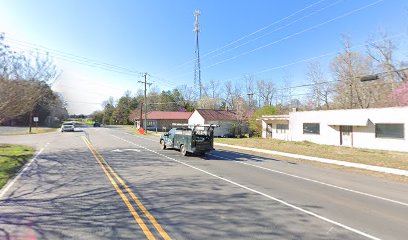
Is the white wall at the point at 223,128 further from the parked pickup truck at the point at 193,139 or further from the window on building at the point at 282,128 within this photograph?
the parked pickup truck at the point at 193,139

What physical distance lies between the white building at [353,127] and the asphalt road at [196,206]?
44.9 ft

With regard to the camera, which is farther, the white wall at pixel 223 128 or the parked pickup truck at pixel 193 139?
the white wall at pixel 223 128

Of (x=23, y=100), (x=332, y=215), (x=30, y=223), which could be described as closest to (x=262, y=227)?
(x=332, y=215)

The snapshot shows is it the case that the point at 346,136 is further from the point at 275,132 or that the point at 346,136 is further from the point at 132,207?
the point at 132,207

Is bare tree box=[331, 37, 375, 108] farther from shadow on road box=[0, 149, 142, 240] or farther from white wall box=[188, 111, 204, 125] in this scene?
shadow on road box=[0, 149, 142, 240]

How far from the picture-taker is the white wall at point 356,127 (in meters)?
24.5

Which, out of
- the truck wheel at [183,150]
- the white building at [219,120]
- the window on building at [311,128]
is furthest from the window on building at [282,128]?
the truck wheel at [183,150]

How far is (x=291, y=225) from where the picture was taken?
21.7 feet

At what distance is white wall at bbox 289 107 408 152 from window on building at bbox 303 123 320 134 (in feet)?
1.28

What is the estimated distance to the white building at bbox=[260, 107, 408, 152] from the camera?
24.6 m

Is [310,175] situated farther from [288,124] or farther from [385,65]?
[385,65]

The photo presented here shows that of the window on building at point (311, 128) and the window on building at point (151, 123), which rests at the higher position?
the window on building at point (151, 123)

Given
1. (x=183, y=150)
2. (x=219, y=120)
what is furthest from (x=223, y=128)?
(x=183, y=150)

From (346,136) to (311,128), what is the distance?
15.6 feet
